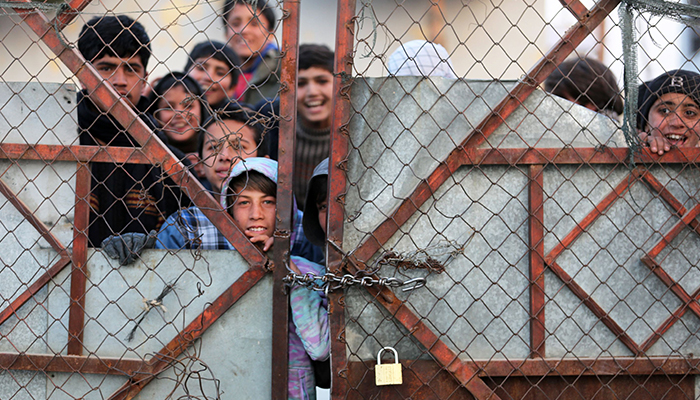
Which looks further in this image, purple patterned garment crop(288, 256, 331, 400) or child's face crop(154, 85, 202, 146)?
child's face crop(154, 85, 202, 146)

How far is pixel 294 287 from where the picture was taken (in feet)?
6.93

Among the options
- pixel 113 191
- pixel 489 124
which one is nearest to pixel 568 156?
pixel 489 124

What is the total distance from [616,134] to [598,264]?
0.59 meters

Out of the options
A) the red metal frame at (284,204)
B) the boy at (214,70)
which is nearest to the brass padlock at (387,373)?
the red metal frame at (284,204)

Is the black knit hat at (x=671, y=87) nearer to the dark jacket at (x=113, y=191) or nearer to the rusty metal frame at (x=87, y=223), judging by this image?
the rusty metal frame at (x=87, y=223)

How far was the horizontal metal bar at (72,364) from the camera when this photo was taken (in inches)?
83.9

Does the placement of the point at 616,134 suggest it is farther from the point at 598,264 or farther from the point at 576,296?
the point at 576,296

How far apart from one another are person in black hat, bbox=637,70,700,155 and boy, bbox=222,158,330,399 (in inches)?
65.6

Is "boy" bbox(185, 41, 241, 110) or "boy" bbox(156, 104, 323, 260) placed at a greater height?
"boy" bbox(185, 41, 241, 110)

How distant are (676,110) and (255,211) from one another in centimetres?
200

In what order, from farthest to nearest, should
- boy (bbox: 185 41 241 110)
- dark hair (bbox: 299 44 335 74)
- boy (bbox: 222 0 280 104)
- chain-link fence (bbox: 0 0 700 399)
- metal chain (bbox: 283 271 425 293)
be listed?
dark hair (bbox: 299 44 335 74) < boy (bbox: 185 41 241 110) < boy (bbox: 222 0 280 104) < chain-link fence (bbox: 0 0 700 399) < metal chain (bbox: 283 271 425 293)

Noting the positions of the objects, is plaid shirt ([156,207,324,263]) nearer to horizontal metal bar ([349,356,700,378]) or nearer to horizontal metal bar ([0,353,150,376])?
horizontal metal bar ([0,353,150,376])

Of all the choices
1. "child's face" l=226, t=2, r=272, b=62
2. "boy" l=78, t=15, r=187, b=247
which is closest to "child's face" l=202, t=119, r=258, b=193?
"boy" l=78, t=15, r=187, b=247

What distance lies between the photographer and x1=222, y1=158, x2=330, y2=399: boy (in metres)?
2.14
